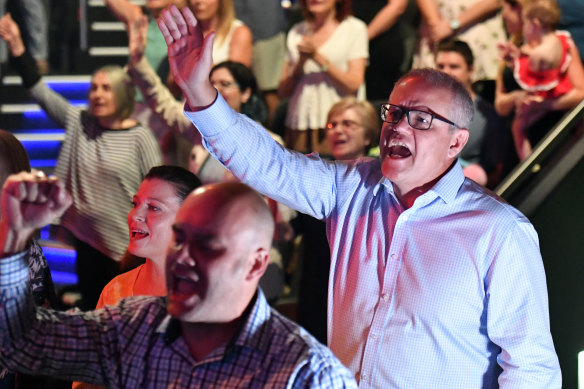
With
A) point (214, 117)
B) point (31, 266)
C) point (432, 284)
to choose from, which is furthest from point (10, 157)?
point (432, 284)

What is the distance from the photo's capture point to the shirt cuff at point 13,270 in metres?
1.73

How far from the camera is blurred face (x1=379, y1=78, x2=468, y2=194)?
2619 millimetres

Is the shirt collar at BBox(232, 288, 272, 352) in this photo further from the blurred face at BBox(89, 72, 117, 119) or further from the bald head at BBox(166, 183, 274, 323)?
the blurred face at BBox(89, 72, 117, 119)

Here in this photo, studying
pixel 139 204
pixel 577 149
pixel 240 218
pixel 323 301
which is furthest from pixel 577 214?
pixel 240 218

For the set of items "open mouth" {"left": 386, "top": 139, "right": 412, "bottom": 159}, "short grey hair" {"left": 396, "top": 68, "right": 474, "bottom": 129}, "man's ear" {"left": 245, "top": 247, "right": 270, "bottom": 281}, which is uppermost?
"short grey hair" {"left": 396, "top": 68, "right": 474, "bottom": 129}

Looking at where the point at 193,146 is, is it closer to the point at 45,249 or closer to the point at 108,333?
the point at 45,249

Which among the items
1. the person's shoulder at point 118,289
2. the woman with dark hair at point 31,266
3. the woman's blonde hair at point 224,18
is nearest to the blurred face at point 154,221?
the person's shoulder at point 118,289

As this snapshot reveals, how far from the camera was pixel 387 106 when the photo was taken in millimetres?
2697

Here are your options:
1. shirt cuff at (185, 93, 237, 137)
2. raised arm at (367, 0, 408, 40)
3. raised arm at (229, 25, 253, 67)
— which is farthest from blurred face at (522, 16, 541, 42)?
shirt cuff at (185, 93, 237, 137)

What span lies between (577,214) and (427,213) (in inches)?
62.1

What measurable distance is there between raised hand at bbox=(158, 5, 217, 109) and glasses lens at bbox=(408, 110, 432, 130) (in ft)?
2.15

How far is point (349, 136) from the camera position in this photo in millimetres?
4504

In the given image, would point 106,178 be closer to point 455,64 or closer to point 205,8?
point 205,8

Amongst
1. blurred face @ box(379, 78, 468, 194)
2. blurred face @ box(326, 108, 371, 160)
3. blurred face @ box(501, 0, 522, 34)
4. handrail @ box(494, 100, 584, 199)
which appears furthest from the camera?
blurred face @ box(501, 0, 522, 34)
